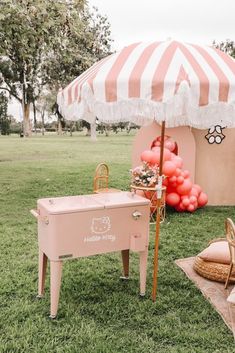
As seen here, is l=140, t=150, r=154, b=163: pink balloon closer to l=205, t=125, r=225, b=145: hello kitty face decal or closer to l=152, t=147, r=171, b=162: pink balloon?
l=152, t=147, r=171, b=162: pink balloon

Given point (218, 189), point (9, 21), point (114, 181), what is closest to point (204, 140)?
point (218, 189)

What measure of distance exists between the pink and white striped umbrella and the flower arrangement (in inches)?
163

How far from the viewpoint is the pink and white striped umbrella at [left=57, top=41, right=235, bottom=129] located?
3297 millimetres

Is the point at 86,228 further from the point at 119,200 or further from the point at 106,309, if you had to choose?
the point at 106,309

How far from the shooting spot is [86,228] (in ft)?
13.6

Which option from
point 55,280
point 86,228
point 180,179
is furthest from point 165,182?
point 55,280

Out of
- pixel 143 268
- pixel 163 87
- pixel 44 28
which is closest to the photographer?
pixel 163 87

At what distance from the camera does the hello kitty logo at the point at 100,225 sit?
164 inches

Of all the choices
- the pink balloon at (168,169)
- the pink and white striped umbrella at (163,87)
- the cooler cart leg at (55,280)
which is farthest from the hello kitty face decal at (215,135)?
the cooler cart leg at (55,280)

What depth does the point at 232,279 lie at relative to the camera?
4938 millimetres

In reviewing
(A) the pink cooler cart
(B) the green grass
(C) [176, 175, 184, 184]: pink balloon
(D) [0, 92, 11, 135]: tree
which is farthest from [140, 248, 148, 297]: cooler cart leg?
(D) [0, 92, 11, 135]: tree

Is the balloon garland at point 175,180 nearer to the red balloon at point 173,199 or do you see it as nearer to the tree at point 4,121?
the red balloon at point 173,199

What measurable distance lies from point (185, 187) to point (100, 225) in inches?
184

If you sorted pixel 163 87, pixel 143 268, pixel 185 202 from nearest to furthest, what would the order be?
1. pixel 163 87
2. pixel 143 268
3. pixel 185 202
